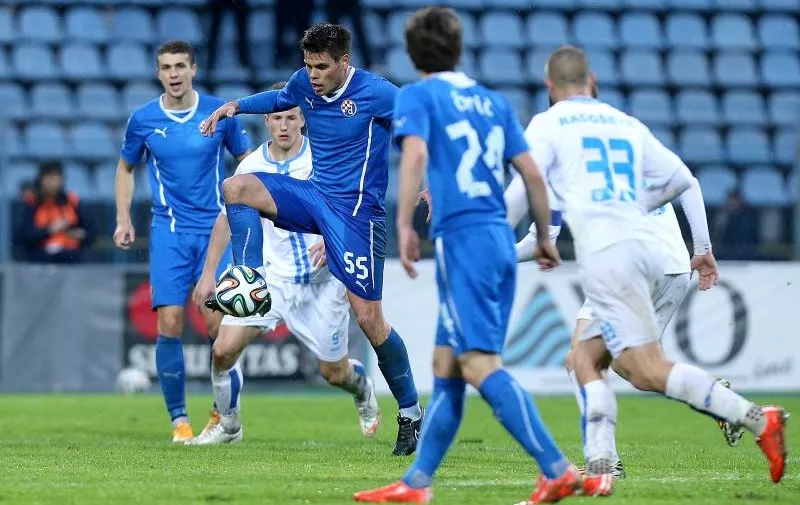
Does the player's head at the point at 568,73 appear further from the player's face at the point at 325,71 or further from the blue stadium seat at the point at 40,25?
the blue stadium seat at the point at 40,25

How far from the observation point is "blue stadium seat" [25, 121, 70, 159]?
56.4 ft

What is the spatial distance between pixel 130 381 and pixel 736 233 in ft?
21.4

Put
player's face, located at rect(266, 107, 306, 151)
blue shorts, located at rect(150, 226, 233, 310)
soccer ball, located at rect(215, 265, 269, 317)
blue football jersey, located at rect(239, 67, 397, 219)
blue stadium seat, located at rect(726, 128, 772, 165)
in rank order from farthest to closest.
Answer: blue stadium seat, located at rect(726, 128, 772, 165) < blue shorts, located at rect(150, 226, 233, 310) < player's face, located at rect(266, 107, 306, 151) < blue football jersey, located at rect(239, 67, 397, 219) < soccer ball, located at rect(215, 265, 269, 317)

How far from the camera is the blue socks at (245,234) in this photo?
740 centimetres

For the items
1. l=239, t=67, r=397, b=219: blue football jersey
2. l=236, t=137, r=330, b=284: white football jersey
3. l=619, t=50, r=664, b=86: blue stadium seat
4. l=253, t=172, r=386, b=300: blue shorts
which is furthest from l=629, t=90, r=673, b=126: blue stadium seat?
l=253, t=172, r=386, b=300: blue shorts

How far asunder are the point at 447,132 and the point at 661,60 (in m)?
15.5

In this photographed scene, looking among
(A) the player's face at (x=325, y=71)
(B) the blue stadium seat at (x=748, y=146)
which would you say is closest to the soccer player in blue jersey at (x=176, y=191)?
(A) the player's face at (x=325, y=71)

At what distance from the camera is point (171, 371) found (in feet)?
30.0

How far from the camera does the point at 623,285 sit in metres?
5.57

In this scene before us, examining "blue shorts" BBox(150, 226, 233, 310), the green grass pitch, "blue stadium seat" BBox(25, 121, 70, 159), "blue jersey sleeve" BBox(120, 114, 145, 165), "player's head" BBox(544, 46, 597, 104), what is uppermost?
"player's head" BBox(544, 46, 597, 104)

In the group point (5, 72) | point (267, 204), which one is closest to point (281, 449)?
point (267, 204)

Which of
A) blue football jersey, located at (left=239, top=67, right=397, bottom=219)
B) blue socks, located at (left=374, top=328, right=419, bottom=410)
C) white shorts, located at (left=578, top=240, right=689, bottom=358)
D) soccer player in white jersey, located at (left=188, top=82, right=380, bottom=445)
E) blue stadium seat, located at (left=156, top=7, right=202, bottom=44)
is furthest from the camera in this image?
blue stadium seat, located at (left=156, top=7, right=202, bottom=44)

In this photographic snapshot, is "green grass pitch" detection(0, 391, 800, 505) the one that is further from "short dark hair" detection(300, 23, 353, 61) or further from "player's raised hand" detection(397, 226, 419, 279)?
"short dark hair" detection(300, 23, 353, 61)

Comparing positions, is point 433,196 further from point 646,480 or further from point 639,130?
point 646,480
